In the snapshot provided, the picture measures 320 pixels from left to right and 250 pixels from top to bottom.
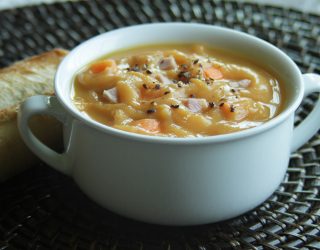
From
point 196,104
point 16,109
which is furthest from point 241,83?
point 16,109

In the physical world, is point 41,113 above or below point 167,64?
below

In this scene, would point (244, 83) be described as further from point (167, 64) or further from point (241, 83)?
point (167, 64)

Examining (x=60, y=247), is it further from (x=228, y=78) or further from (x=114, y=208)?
(x=228, y=78)

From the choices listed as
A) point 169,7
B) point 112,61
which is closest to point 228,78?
point 112,61

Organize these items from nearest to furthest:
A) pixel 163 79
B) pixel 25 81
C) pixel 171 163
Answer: pixel 171 163 < pixel 163 79 < pixel 25 81

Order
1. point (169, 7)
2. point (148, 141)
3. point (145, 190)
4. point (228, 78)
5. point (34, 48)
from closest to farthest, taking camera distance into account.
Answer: point (148, 141)
point (145, 190)
point (228, 78)
point (34, 48)
point (169, 7)

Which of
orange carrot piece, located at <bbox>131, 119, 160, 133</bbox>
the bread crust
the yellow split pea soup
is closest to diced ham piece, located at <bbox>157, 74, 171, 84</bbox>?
the yellow split pea soup

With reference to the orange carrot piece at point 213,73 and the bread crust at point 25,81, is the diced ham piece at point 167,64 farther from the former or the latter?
the bread crust at point 25,81
